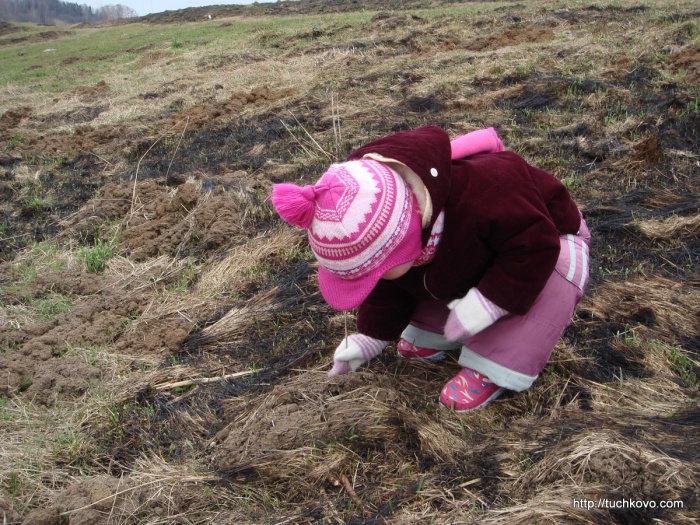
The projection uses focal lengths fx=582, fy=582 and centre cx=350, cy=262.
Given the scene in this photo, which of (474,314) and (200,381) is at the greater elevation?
(474,314)

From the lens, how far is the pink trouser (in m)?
1.94

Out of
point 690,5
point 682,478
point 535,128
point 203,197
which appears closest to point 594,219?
point 535,128

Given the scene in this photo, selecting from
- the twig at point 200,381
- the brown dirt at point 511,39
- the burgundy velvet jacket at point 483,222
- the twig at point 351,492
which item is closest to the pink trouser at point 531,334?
the burgundy velvet jacket at point 483,222

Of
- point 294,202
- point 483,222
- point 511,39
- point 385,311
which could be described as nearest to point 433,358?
point 385,311

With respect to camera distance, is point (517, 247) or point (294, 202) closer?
point (294, 202)

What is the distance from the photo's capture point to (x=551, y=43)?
721 centimetres

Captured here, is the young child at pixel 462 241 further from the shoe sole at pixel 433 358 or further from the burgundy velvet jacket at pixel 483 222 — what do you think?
the shoe sole at pixel 433 358

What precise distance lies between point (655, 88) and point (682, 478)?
14.4 ft

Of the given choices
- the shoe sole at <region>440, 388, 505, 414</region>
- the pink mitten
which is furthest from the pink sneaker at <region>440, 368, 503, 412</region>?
the pink mitten

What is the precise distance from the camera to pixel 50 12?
218ft

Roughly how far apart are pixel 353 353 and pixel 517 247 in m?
0.79

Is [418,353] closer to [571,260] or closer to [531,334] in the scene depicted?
[531,334]

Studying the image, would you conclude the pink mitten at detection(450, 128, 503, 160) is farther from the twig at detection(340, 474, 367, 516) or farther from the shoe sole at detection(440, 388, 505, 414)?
the twig at detection(340, 474, 367, 516)

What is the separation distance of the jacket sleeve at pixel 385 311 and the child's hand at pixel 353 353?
0.03m
